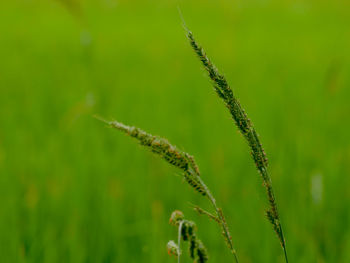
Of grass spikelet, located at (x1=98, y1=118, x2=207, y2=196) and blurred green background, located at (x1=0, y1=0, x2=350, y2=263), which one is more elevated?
blurred green background, located at (x1=0, y1=0, x2=350, y2=263)

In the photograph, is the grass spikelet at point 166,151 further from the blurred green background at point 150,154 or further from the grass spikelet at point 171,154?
the blurred green background at point 150,154

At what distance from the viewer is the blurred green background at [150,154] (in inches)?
81.3

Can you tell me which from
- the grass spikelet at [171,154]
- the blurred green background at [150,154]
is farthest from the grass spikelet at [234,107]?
the blurred green background at [150,154]

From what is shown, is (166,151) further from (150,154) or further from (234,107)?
(150,154)

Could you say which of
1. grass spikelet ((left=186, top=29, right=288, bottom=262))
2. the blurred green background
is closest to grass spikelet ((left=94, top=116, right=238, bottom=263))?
grass spikelet ((left=186, top=29, right=288, bottom=262))

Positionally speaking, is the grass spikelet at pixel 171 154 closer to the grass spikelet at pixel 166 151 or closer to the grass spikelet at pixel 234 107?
the grass spikelet at pixel 166 151

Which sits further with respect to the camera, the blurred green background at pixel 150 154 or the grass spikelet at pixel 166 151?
the blurred green background at pixel 150 154

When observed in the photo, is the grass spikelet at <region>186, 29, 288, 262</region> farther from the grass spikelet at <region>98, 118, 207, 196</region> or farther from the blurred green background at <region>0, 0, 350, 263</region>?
the blurred green background at <region>0, 0, 350, 263</region>

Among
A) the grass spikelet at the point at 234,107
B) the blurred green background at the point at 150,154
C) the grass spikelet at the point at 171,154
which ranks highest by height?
the blurred green background at the point at 150,154

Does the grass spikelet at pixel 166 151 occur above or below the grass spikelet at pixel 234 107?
below

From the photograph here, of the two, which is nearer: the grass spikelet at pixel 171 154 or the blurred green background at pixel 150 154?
the grass spikelet at pixel 171 154

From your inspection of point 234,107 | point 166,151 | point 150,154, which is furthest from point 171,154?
point 150,154

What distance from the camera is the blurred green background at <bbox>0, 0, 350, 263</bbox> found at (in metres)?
2.06

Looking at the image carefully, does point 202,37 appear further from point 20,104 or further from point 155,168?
point 155,168
